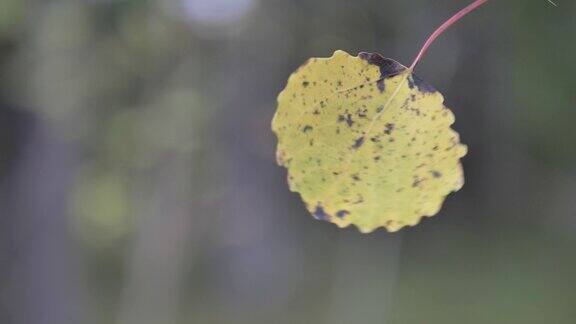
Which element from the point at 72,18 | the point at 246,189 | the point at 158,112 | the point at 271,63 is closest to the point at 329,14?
the point at 271,63

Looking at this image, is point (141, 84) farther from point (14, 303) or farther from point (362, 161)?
point (362, 161)

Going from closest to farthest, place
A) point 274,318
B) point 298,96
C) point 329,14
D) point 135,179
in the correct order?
point 298,96, point 329,14, point 135,179, point 274,318

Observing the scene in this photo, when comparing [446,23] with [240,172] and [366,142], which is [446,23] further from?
[240,172]

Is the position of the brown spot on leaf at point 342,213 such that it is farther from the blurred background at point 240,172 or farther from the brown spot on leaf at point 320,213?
the blurred background at point 240,172

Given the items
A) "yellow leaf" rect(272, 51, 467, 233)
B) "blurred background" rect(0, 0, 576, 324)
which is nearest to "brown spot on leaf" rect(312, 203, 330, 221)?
"yellow leaf" rect(272, 51, 467, 233)

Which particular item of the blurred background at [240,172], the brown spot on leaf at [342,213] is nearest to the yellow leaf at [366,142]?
the brown spot on leaf at [342,213]

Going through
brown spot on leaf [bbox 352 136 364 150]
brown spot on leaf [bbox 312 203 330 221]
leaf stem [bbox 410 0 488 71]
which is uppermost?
leaf stem [bbox 410 0 488 71]

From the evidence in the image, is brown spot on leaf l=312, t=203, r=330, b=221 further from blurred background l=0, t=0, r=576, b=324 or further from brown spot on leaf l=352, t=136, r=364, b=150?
blurred background l=0, t=0, r=576, b=324
